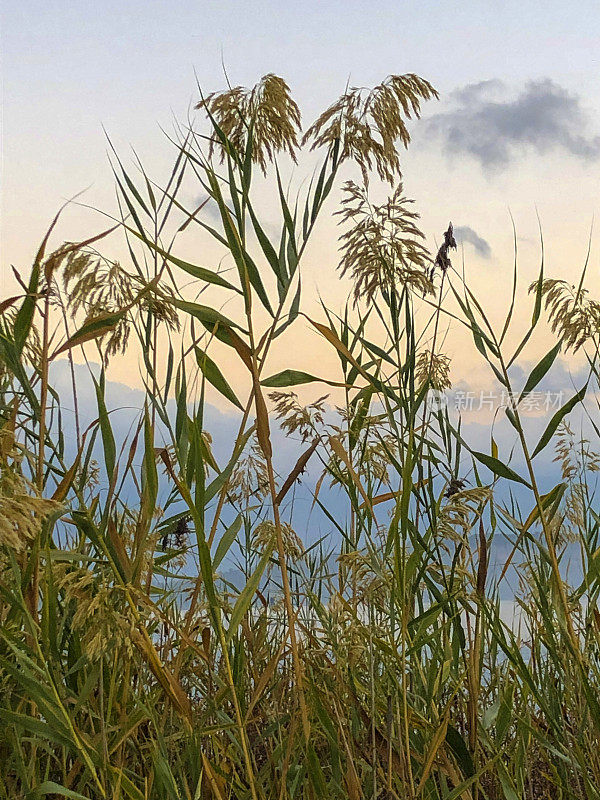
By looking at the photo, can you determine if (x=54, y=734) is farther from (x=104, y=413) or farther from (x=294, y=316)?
(x=294, y=316)

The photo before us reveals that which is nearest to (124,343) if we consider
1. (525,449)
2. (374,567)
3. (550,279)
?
(374,567)

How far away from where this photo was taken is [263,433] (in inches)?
44.1

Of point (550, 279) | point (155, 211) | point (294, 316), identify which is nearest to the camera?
point (294, 316)

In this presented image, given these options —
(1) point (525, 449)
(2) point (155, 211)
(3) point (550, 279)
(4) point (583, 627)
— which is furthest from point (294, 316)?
(3) point (550, 279)

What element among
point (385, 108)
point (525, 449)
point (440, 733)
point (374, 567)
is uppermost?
point (385, 108)

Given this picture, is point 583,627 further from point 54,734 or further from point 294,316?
point 54,734

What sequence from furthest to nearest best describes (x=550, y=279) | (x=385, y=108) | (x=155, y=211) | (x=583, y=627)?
1. (x=550, y=279)
2. (x=583, y=627)
3. (x=385, y=108)
4. (x=155, y=211)

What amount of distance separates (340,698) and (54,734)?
2.07 feet

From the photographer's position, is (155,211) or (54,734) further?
(155,211)

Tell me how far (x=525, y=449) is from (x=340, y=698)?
618 millimetres

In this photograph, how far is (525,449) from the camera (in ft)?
4.34

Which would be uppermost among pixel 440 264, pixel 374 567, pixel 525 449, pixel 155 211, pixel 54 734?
pixel 440 264

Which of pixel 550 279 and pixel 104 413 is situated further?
pixel 550 279

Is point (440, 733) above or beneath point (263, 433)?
beneath
